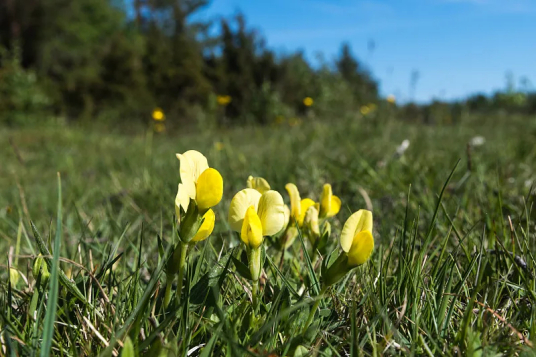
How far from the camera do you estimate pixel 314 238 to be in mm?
997

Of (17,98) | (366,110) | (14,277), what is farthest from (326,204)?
(17,98)

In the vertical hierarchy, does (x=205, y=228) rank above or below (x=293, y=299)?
above

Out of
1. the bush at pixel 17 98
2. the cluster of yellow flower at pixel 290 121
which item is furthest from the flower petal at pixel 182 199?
the bush at pixel 17 98

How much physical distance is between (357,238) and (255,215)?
161 mm

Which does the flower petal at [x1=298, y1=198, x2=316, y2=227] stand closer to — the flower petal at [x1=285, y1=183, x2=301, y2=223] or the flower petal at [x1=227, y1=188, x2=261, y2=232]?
the flower petal at [x1=285, y1=183, x2=301, y2=223]

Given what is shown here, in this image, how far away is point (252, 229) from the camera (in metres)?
0.71

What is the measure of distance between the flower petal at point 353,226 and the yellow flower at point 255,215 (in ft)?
0.33

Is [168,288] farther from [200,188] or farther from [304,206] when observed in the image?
[304,206]

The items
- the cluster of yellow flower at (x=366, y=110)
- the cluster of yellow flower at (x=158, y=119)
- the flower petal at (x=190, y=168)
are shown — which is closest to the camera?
the flower petal at (x=190, y=168)

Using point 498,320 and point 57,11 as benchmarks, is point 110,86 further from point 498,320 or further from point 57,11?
point 498,320

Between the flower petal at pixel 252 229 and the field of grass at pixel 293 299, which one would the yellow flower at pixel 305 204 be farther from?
the flower petal at pixel 252 229

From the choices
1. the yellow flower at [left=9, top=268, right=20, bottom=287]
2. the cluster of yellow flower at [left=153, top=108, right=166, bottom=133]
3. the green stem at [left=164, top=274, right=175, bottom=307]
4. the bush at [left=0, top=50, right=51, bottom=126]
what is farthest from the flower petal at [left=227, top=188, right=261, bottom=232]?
the bush at [left=0, top=50, right=51, bottom=126]

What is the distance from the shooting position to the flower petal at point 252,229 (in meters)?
0.71

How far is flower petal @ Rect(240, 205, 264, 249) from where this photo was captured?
0.71 metres
